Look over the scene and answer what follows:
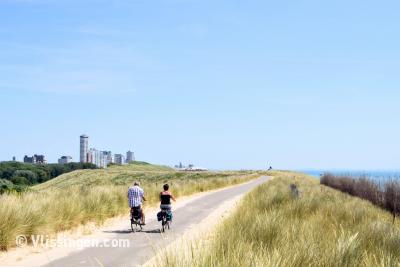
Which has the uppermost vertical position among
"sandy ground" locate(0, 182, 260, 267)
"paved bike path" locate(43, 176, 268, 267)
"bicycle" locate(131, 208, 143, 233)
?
"bicycle" locate(131, 208, 143, 233)

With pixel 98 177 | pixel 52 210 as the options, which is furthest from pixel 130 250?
pixel 98 177

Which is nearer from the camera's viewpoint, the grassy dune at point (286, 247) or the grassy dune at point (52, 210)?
the grassy dune at point (286, 247)

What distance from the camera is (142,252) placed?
12312 millimetres

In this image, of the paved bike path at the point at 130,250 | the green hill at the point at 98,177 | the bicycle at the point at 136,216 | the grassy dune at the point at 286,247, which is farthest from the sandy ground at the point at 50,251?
the green hill at the point at 98,177

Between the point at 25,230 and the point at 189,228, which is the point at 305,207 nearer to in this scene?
the point at 189,228

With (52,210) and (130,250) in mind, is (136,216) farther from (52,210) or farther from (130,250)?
(130,250)

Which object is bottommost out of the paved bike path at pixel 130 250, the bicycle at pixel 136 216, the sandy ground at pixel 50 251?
the paved bike path at pixel 130 250

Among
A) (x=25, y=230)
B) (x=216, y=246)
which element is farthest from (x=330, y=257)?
(x=25, y=230)

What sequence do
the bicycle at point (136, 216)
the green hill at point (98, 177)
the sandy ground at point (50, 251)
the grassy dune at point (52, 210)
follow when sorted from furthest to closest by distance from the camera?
1. the green hill at point (98, 177)
2. the bicycle at point (136, 216)
3. the grassy dune at point (52, 210)
4. the sandy ground at point (50, 251)

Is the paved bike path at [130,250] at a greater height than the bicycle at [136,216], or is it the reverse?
the bicycle at [136,216]

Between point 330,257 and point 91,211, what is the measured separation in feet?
42.0

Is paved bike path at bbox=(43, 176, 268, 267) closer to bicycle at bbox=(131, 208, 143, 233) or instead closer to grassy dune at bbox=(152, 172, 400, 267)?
bicycle at bbox=(131, 208, 143, 233)

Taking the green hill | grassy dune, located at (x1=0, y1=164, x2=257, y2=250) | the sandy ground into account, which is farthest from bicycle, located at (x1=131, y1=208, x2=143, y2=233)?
the green hill

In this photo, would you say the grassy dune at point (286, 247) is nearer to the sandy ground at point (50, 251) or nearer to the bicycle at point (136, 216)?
the sandy ground at point (50, 251)
